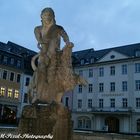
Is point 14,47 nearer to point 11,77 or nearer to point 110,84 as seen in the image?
point 11,77

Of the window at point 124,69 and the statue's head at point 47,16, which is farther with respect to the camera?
the window at point 124,69

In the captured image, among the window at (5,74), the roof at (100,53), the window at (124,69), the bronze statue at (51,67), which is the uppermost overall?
the roof at (100,53)

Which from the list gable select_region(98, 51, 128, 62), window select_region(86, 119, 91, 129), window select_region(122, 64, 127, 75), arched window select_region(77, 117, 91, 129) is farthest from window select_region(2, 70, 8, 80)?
window select_region(122, 64, 127, 75)

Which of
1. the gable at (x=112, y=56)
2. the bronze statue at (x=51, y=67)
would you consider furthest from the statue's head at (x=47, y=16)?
the gable at (x=112, y=56)

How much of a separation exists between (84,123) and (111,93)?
726cm

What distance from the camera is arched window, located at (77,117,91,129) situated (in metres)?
45.9

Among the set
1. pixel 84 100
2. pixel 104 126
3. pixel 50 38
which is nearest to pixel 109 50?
pixel 84 100

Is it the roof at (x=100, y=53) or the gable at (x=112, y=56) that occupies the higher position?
the roof at (x=100, y=53)

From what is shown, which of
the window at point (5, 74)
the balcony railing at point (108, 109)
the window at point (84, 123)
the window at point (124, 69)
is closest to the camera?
the balcony railing at point (108, 109)

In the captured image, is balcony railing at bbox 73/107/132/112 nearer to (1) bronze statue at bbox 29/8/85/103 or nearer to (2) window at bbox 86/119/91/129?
(2) window at bbox 86/119/91/129

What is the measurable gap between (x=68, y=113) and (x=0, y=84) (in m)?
38.3

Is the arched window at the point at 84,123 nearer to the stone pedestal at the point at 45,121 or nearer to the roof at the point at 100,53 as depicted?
the roof at the point at 100,53

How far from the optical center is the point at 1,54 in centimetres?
4269

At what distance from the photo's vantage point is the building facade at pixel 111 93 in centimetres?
4219
